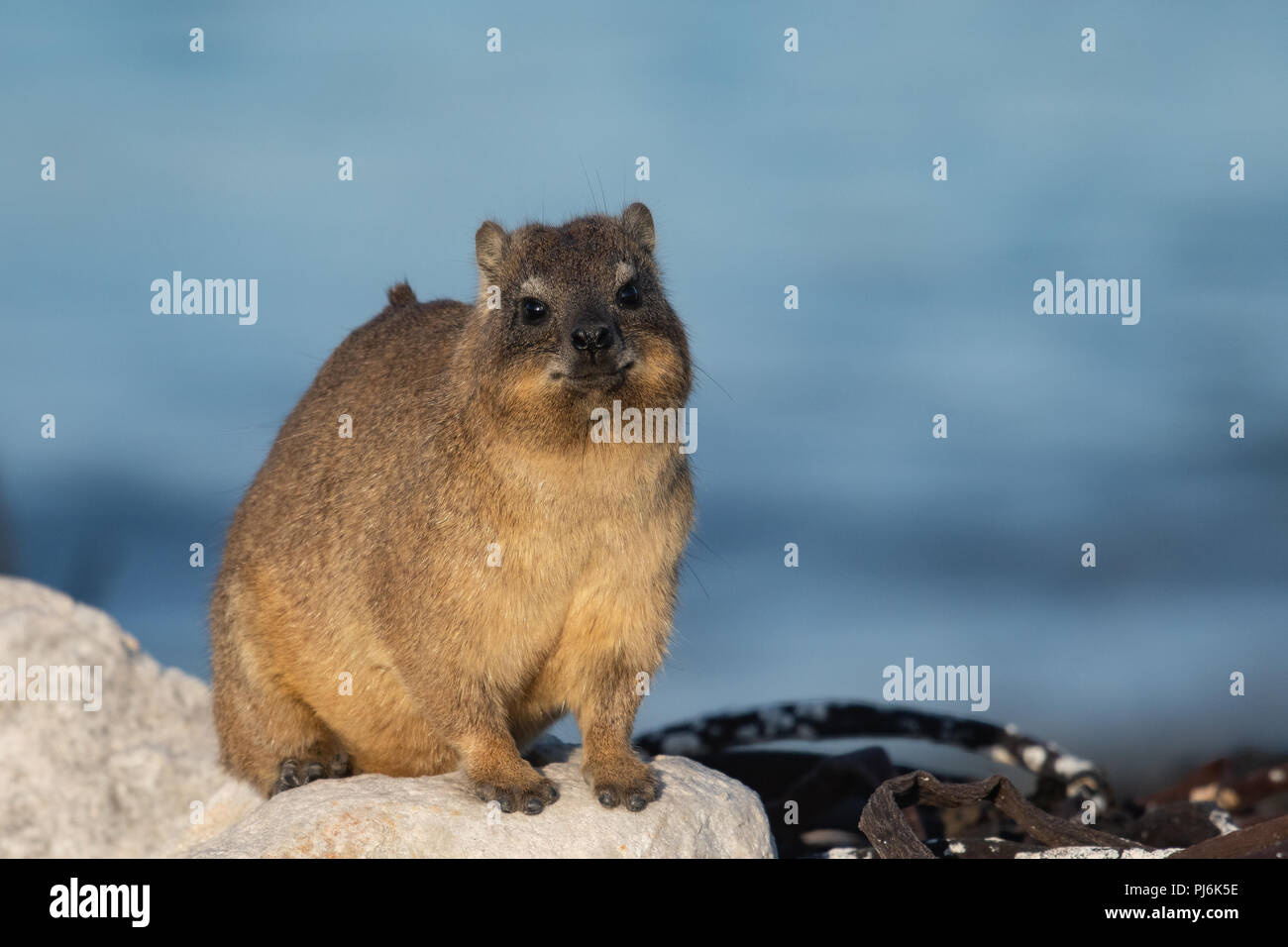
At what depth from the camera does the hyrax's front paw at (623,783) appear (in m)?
9.42

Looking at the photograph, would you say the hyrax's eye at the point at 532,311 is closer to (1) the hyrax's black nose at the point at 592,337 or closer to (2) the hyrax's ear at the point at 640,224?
(1) the hyrax's black nose at the point at 592,337

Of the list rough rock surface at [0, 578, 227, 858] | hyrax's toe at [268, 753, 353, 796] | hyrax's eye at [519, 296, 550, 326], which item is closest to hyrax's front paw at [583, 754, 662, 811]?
hyrax's toe at [268, 753, 353, 796]

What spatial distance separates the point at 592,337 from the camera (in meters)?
9.11

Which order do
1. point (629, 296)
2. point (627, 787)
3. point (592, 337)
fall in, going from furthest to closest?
point (629, 296) → point (627, 787) → point (592, 337)

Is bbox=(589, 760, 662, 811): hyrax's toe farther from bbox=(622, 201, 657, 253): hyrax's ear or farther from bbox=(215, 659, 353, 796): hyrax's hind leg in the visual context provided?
bbox=(622, 201, 657, 253): hyrax's ear

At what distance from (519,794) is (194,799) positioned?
4.99 m

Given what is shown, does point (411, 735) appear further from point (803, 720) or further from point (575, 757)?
point (803, 720)

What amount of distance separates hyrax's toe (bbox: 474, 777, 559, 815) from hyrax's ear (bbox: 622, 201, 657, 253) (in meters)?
4.00

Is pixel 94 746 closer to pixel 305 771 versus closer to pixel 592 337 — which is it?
pixel 305 771

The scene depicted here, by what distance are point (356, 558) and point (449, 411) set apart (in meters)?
1.33

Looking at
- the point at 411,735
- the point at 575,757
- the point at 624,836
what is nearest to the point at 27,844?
the point at 411,735

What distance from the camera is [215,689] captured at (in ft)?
40.1

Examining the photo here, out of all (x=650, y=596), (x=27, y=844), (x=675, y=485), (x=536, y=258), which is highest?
(x=536, y=258)

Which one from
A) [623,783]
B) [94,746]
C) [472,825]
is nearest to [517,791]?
[472,825]
